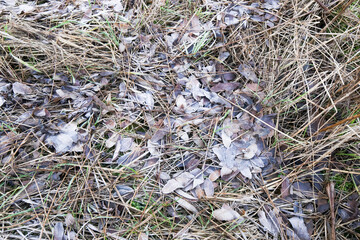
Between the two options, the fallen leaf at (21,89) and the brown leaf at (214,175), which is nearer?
the brown leaf at (214,175)

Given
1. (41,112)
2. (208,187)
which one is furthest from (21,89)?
(208,187)

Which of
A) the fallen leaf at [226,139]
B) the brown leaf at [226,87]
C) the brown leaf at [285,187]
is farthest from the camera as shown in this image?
the brown leaf at [226,87]

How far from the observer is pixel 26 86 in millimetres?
1896

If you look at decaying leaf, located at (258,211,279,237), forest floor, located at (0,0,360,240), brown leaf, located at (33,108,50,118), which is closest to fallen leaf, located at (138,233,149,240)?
forest floor, located at (0,0,360,240)

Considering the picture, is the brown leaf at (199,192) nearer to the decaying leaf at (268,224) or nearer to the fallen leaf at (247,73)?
the decaying leaf at (268,224)

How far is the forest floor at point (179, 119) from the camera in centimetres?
164

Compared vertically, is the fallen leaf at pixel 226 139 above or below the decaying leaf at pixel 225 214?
above

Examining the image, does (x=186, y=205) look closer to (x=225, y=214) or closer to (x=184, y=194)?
(x=184, y=194)

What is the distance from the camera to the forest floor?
1.64 meters

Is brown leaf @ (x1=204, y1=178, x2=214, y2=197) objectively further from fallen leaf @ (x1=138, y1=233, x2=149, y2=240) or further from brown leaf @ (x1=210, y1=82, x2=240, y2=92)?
brown leaf @ (x1=210, y1=82, x2=240, y2=92)

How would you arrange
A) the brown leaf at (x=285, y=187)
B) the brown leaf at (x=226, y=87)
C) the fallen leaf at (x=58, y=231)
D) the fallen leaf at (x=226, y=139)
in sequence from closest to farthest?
1. the fallen leaf at (x=58, y=231)
2. the brown leaf at (x=285, y=187)
3. the fallen leaf at (x=226, y=139)
4. the brown leaf at (x=226, y=87)

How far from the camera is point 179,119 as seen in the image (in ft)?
6.20


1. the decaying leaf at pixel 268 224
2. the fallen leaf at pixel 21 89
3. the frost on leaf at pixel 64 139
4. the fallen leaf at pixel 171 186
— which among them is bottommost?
the decaying leaf at pixel 268 224

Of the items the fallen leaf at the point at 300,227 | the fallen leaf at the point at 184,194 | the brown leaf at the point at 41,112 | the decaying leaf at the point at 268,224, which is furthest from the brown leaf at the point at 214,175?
the brown leaf at the point at 41,112
